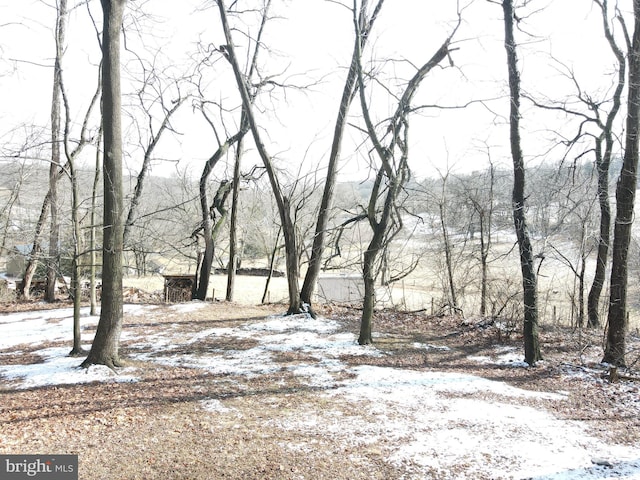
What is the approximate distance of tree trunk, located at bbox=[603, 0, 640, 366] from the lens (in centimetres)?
687

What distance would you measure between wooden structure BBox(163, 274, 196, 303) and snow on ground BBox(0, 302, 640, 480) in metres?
6.58

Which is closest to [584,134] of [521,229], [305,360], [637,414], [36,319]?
[521,229]

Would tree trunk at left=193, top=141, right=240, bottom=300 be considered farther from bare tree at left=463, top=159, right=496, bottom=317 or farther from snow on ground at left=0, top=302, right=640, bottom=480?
bare tree at left=463, top=159, right=496, bottom=317

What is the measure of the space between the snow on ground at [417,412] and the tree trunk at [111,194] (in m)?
0.46

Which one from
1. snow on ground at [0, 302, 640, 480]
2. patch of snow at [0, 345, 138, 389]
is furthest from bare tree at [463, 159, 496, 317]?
patch of snow at [0, 345, 138, 389]

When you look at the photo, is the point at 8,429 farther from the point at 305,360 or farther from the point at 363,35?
the point at 363,35

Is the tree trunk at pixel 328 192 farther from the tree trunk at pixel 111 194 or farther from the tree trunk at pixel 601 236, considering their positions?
the tree trunk at pixel 601 236

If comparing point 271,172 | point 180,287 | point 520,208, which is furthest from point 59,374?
point 180,287

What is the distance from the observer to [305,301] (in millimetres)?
11453

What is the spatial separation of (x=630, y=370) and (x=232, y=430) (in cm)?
611

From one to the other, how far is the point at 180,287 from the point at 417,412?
12.2 m

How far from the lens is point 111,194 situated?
20.9ft

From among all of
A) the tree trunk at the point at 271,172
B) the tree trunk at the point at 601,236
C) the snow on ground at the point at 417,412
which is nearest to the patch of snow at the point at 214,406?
the snow on ground at the point at 417,412

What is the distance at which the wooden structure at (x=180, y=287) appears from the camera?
15.5m
